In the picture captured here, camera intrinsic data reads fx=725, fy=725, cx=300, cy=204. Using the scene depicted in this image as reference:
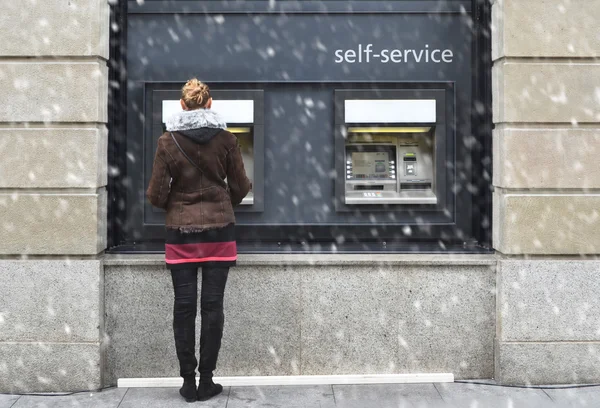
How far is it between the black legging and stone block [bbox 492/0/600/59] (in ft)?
9.02

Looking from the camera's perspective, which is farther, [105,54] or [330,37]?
[330,37]

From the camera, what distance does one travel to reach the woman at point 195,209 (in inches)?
192

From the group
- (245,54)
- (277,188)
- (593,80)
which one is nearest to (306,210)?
(277,188)

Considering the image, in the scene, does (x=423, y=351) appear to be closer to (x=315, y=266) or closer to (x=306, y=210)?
(x=315, y=266)

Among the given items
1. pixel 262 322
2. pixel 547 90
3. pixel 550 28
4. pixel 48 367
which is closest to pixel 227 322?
pixel 262 322

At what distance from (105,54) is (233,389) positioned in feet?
8.87

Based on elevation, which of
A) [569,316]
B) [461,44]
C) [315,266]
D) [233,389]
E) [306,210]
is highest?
[461,44]

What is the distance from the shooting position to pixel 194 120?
191 inches

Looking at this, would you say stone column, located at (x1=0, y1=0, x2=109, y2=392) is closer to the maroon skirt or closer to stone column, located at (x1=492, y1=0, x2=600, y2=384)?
the maroon skirt

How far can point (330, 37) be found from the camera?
5926 mm

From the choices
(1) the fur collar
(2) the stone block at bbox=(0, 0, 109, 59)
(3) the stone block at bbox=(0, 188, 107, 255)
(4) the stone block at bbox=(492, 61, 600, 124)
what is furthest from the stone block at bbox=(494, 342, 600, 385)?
(2) the stone block at bbox=(0, 0, 109, 59)

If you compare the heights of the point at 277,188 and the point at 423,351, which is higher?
the point at 277,188

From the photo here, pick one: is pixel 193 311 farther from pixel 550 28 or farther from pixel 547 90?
pixel 550 28

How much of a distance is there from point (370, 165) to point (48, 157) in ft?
8.07
